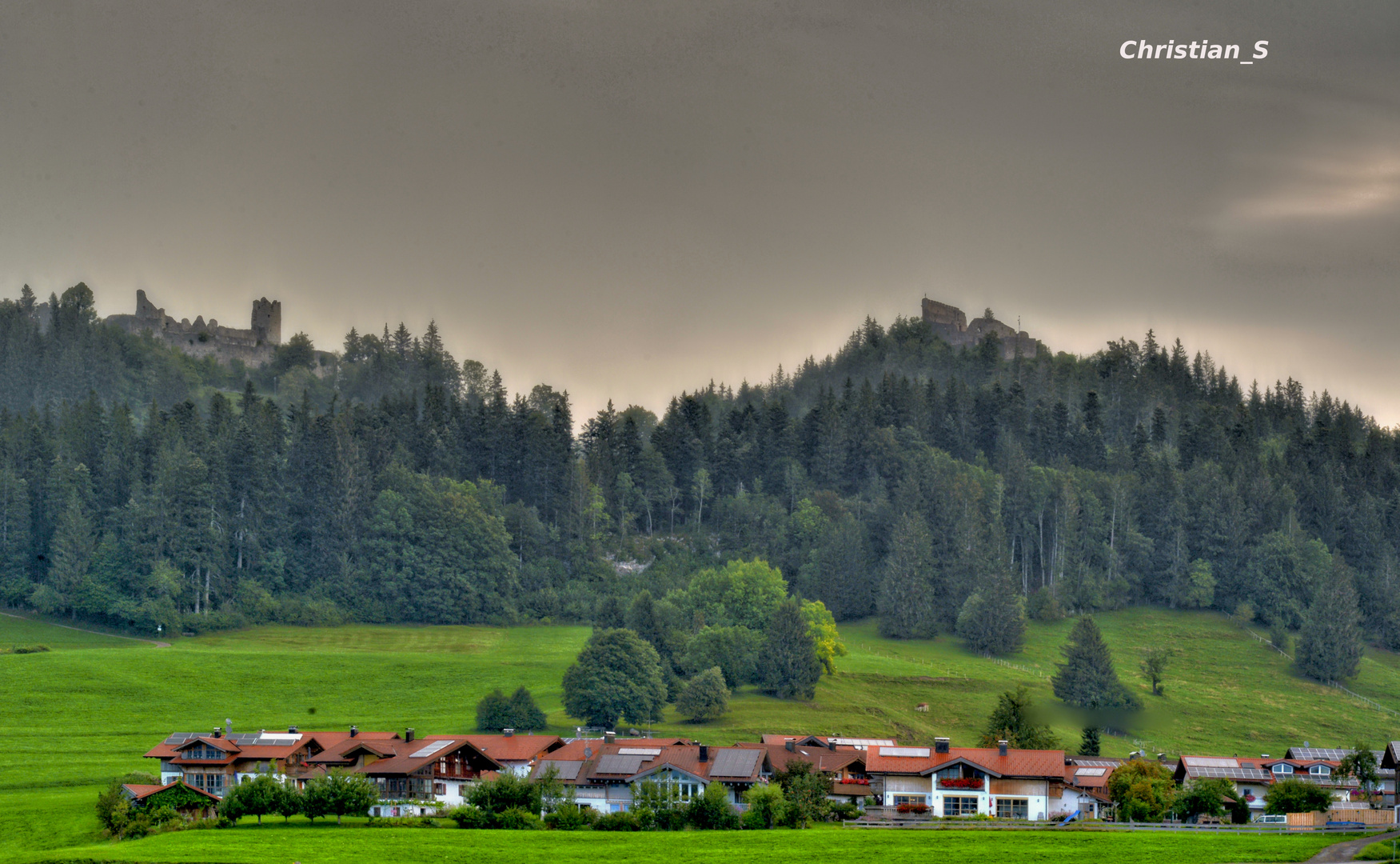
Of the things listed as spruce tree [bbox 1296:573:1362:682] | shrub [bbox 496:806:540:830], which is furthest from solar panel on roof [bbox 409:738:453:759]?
spruce tree [bbox 1296:573:1362:682]

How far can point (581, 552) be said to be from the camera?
6314 inches

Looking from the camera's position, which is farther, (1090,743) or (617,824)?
(1090,743)

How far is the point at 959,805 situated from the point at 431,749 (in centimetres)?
2942

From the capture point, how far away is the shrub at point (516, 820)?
235 feet

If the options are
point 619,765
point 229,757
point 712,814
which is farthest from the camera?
point 619,765

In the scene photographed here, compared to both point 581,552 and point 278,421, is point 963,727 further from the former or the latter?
point 278,421

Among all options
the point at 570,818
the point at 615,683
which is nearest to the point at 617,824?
the point at 570,818

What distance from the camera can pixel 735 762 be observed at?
81.5m

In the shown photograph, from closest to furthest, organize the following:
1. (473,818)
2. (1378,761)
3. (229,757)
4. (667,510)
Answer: (473,818)
(229,757)
(1378,761)
(667,510)

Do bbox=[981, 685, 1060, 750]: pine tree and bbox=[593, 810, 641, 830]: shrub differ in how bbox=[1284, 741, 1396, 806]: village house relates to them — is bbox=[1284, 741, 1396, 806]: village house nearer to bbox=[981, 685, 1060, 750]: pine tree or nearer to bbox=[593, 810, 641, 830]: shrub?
bbox=[981, 685, 1060, 750]: pine tree

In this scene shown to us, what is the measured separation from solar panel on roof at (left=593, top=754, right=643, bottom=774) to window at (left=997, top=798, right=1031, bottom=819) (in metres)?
19.6

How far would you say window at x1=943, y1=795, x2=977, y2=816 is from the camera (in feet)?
261

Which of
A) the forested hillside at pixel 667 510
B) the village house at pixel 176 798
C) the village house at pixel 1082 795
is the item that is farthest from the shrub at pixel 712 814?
the forested hillside at pixel 667 510

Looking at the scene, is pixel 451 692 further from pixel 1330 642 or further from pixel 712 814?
pixel 1330 642
